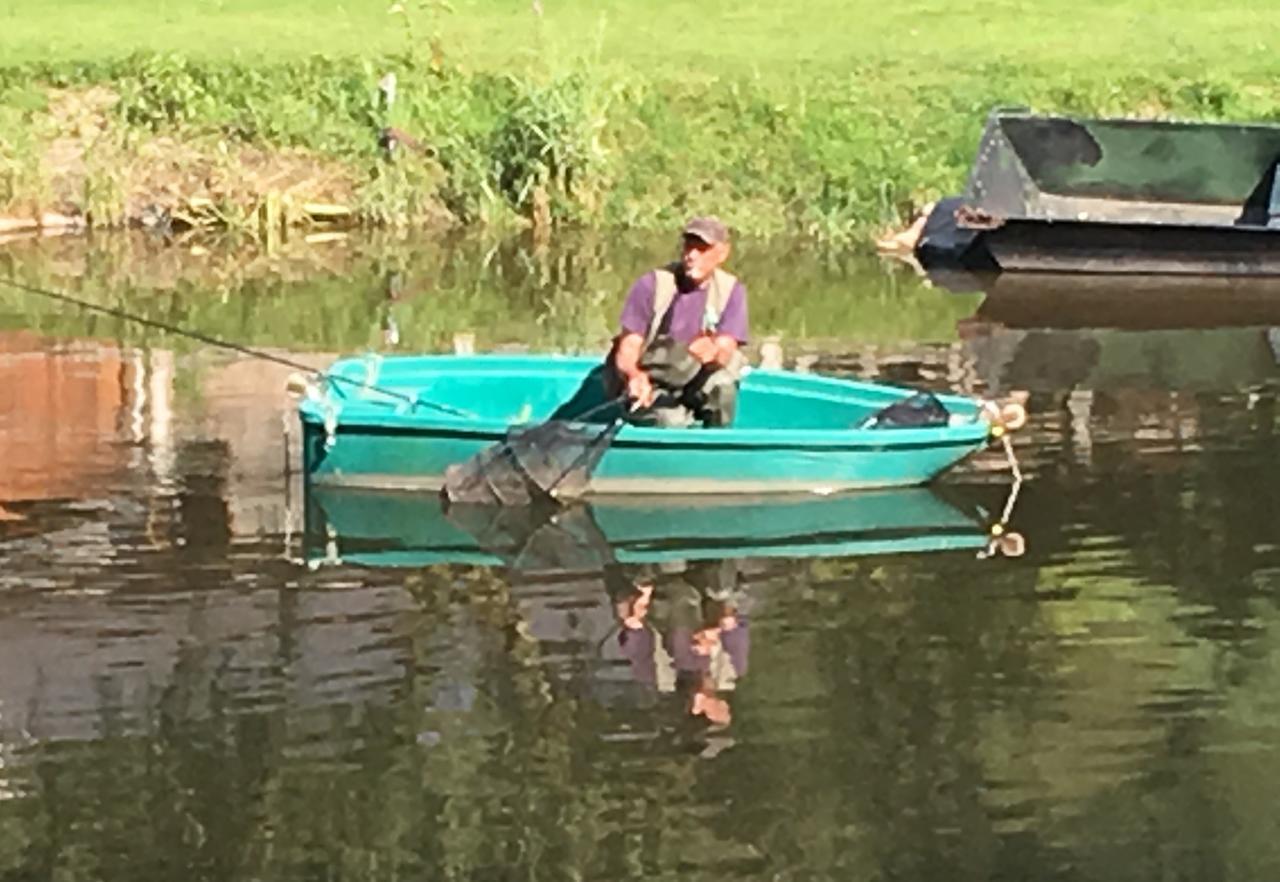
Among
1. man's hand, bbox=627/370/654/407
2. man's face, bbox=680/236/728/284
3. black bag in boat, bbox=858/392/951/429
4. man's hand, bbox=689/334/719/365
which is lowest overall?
black bag in boat, bbox=858/392/951/429

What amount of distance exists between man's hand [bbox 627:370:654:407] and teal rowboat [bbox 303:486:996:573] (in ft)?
1.76

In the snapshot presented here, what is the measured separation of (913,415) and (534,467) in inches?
79.4

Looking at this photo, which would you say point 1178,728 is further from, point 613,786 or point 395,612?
point 395,612

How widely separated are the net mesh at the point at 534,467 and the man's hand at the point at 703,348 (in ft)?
1.67

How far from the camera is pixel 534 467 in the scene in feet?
42.5

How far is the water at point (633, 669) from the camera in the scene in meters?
8.70

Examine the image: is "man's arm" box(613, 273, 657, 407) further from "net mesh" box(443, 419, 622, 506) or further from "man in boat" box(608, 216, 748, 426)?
"net mesh" box(443, 419, 622, 506)

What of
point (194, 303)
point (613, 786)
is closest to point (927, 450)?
point (613, 786)

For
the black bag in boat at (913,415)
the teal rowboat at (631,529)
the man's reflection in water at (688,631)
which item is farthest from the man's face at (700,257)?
the man's reflection in water at (688,631)

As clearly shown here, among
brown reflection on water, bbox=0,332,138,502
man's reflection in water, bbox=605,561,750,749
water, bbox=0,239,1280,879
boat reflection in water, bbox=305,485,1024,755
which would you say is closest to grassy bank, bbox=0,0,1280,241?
brown reflection on water, bbox=0,332,138,502

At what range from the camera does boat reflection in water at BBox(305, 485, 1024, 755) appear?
10797 mm

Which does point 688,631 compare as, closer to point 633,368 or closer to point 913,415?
point 633,368

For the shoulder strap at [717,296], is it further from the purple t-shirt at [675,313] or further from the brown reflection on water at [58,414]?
the brown reflection on water at [58,414]

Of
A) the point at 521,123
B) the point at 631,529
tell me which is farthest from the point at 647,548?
the point at 521,123
